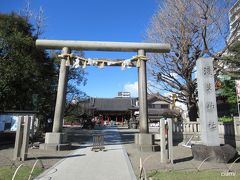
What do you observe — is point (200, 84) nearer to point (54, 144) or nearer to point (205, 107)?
point (205, 107)

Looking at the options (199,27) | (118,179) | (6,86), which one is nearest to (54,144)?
(6,86)

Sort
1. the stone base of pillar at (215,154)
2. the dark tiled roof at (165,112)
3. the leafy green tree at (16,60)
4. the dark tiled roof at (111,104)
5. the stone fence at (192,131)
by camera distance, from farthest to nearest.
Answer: the dark tiled roof at (111,104) → the dark tiled roof at (165,112) → the stone fence at (192,131) → the leafy green tree at (16,60) → the stone base of pillar at (215,154)

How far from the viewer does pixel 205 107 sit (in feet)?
31.0

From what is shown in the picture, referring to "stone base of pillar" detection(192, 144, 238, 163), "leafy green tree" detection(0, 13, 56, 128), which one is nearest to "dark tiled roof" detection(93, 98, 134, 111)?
"leafy green tree" detection(0, 13, 56, 128)

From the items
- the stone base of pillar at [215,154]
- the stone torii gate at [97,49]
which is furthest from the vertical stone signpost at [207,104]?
the stone torii gate at [97,49]

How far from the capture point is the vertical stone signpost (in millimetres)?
9172

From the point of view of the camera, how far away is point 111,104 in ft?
164

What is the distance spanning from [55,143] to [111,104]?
38807 mm

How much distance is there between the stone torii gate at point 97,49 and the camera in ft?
37.9

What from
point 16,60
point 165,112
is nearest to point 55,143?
point 16,60

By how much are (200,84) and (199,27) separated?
8853 millimetres

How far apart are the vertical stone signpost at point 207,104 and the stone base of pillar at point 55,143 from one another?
6562 millimetres

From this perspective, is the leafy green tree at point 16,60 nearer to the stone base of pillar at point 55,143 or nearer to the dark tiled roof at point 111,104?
the stone base of pillar at point 55,143

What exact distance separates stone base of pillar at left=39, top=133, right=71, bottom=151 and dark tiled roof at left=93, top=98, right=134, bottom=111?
1404 inches
